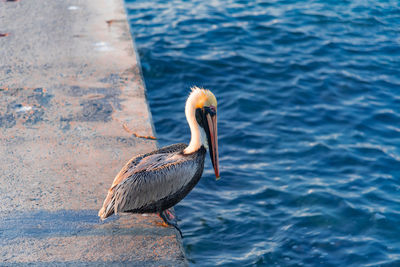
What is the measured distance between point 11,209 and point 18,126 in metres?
1.30

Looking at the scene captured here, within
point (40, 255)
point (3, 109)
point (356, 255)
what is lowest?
point (356, 255)

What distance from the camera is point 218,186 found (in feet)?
19.3

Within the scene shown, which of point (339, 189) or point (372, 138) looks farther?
point (372, 138)

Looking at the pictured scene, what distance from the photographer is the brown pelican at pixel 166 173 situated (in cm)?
362

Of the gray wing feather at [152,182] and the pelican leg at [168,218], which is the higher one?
the gray wing feather at [152,182]

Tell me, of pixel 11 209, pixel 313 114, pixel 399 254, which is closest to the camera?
pixel 11 209

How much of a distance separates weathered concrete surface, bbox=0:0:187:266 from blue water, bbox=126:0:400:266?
3.88ft

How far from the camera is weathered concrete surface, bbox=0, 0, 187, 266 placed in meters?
3.56

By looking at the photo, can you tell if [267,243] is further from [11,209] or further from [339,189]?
[11,209]

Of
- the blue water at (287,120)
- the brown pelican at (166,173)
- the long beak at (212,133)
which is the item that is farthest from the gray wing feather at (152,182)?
the blue water at (287,120)

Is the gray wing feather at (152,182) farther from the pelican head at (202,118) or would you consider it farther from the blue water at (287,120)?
the blue water at (287,120)

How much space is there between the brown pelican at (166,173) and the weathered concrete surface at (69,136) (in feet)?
0.76

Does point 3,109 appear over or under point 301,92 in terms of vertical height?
over

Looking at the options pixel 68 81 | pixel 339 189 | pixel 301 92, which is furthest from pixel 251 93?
pixel 68 81
